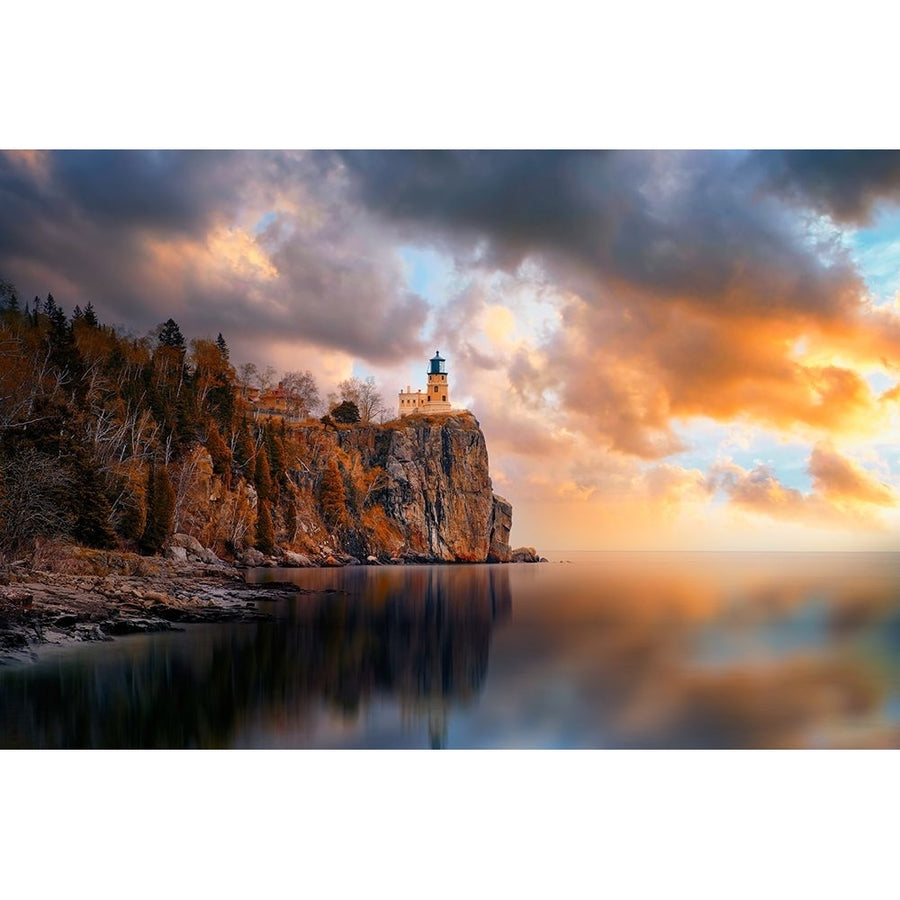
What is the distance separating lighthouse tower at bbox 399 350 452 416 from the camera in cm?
984

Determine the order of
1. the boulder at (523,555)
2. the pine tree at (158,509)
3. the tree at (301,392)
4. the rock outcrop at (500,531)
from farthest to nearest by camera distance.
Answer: the boulder at (523,555) → the rock outcrop at (500,531) → the pine tree at (158,509) → the tree at (301,392)

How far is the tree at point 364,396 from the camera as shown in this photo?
12.7 metres

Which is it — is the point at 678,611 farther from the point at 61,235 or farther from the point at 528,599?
the point at 61,235

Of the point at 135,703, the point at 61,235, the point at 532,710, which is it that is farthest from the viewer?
the point at 61,235

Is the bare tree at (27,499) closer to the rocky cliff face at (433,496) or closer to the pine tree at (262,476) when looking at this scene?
the pine tree at (262,476)

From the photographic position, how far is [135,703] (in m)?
6.21

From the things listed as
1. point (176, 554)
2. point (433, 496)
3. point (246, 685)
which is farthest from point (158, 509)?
point (433, 496)

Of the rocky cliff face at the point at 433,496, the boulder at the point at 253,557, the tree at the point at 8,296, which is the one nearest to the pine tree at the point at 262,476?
the boulder at the point at 253,557

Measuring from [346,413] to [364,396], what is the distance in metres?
2.01

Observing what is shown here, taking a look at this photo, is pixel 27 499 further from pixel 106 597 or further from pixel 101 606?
pixel 101 606

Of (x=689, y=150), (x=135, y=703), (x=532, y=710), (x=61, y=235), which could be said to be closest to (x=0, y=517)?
(x=61, y=235)

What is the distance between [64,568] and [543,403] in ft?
22.7

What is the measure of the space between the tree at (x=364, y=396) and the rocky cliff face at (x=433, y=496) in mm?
6471

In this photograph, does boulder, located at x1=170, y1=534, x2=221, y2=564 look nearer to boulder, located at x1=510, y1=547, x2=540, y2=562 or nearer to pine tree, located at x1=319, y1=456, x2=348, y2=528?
pine tree, located at x1=319, y1=456, x2=348, y2=528
